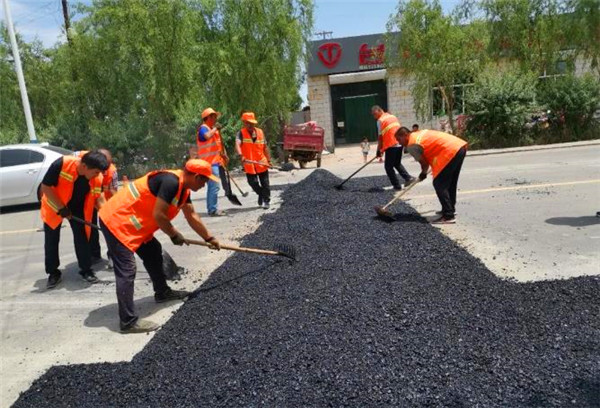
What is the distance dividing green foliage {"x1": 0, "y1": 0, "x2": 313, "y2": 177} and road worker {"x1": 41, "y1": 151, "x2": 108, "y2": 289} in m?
9.65

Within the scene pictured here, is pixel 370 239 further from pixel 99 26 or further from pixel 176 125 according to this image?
pixel 99 26

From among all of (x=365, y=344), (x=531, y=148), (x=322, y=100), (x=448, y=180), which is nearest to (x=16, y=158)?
(x=448, y=180)

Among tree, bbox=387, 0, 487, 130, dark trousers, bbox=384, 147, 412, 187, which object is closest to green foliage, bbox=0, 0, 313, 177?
tree, bbox=387, 0, 487, 130

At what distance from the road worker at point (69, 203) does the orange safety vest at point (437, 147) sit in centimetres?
389

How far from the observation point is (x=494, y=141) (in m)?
15.8

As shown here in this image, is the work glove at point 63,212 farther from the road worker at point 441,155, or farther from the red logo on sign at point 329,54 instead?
the red logo on sign at point 329,54

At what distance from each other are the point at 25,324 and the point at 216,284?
1.75 m

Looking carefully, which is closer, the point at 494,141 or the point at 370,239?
the point at 370,239

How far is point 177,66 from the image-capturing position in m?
14.7

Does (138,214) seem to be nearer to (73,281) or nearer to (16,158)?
(73,281)

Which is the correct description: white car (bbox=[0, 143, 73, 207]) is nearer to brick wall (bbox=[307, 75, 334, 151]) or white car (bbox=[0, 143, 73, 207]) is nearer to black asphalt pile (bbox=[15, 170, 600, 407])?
black asphalt pile (bbox=[15, 170, 600, 407])

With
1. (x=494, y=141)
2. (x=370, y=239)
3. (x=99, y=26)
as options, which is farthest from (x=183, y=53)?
(x=370, y=239)

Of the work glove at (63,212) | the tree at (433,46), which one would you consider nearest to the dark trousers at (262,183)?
the work glove at (63,212)

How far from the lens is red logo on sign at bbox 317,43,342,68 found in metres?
21.9
